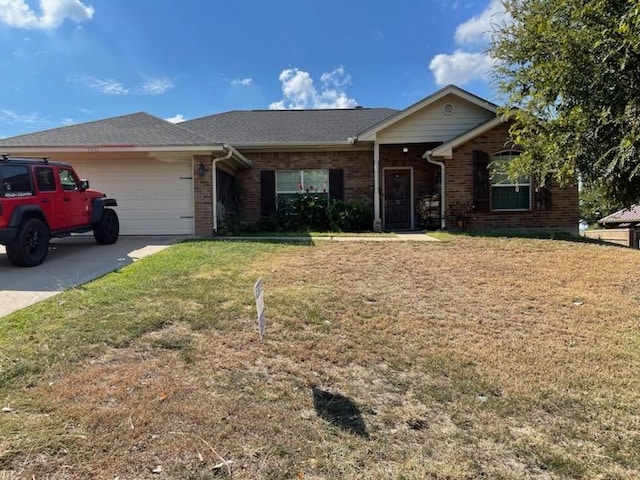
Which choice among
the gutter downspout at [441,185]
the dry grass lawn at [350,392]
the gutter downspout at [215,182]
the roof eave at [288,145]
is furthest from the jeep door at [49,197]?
the gutter downspout at [441,185]

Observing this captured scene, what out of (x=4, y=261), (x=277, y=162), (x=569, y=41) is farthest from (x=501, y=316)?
(x=277, y=162)

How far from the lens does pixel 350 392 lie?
369 centimetres

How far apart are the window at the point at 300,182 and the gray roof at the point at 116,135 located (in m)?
3.60

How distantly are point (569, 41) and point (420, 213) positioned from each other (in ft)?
29.6

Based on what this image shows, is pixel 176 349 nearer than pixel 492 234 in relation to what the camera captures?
Yes

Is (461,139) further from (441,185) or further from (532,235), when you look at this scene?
(532,235)

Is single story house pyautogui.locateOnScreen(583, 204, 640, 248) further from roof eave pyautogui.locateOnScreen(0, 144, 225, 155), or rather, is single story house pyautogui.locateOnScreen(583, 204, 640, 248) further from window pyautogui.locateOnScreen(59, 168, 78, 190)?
window pyautogui.locateOnScreen(59, 168, 78, 190)

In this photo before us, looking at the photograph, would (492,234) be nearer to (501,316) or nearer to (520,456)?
(501,316)

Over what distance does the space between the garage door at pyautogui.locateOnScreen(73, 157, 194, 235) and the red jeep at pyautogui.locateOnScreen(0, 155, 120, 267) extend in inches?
111

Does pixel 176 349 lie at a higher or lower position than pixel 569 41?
lower

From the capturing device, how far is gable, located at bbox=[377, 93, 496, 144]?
13930 millimetres

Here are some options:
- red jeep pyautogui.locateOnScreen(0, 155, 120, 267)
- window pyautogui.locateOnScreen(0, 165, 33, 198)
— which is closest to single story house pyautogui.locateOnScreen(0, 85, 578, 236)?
red jeep pyautogui.locateOnScreen(0, 155, 120, 267)

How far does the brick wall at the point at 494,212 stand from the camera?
13.3 metres

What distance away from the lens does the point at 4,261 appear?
8406 mm
